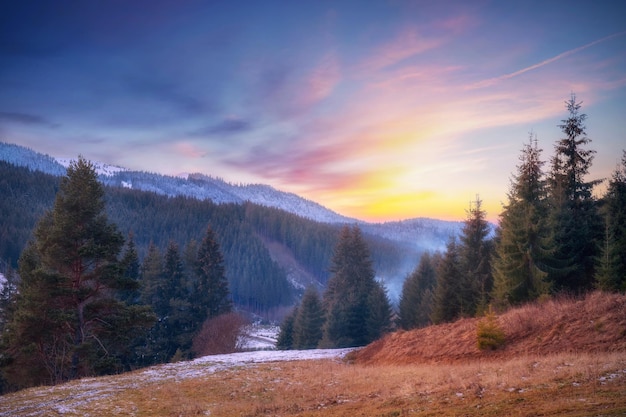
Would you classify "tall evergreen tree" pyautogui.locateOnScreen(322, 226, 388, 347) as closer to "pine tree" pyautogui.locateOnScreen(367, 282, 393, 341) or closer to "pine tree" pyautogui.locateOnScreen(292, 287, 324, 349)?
"pine tree" pyautogui.locateOnScreen(367, 282, 393, 341)

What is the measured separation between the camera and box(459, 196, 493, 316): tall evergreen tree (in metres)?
37.2

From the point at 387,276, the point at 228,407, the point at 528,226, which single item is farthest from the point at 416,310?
the point at 387,276

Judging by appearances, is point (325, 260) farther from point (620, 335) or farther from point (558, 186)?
point (620, 335)

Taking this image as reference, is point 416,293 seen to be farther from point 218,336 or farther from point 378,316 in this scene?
point 218,336

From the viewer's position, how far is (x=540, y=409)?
8156 mm

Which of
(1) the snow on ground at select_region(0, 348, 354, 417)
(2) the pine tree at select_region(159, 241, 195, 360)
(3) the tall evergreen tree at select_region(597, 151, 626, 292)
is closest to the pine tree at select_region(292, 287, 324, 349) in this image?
(2) the pine tree at select_region(159, 241, 195, 360)

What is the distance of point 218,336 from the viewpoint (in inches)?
1745

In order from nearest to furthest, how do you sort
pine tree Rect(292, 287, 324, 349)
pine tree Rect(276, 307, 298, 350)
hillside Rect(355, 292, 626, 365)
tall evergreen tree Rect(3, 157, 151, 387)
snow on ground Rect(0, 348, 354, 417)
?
1. snow on ground Rect(0, 348, 354, 417)
2. hillside Rect(355, 292, 626, 365)
3. tall evergreen tree Rect(3, 157, 151, 387)
4. pine tree Rect(292, 287, 324, 349)
5. pine tree Rect(276, 307, 298, 350)

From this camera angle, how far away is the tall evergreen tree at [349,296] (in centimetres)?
4762

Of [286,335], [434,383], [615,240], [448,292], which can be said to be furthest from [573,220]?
[286,335]

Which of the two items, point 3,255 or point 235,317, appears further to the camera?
point 3,255

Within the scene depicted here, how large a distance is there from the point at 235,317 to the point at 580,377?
4115 centimetres

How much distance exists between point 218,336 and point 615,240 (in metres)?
36.8

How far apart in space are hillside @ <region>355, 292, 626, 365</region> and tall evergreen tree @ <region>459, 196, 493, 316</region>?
13.9m
